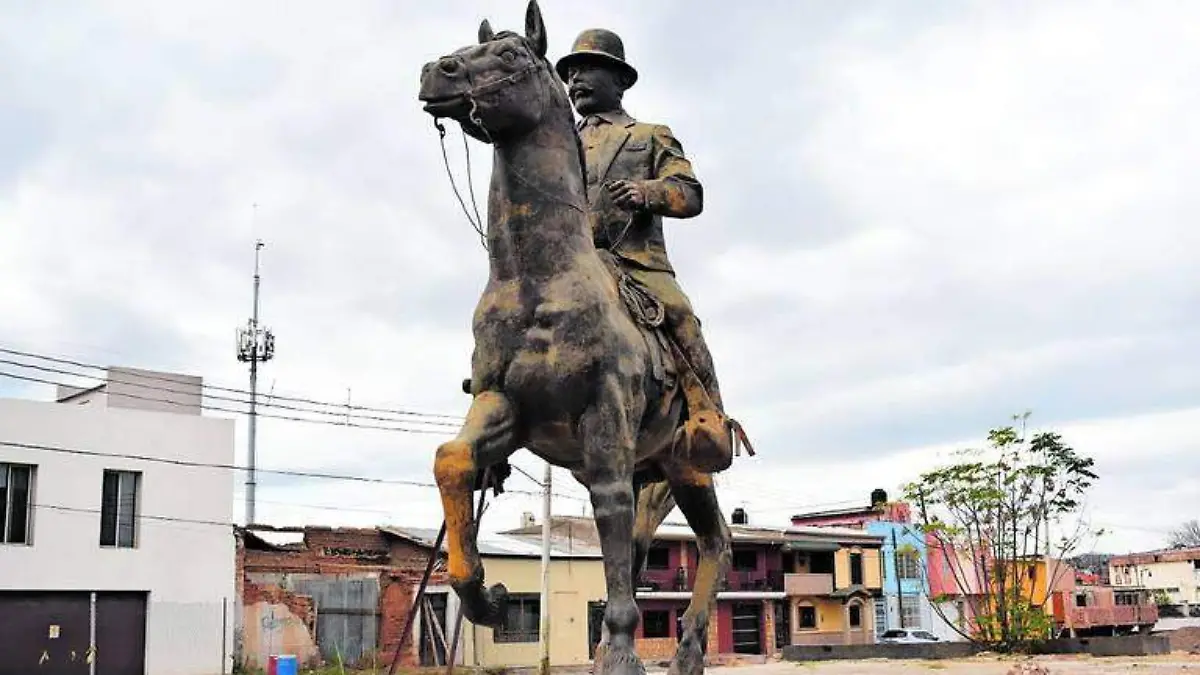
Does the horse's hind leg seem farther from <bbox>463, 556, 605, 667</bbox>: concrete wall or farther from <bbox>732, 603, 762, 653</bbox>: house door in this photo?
<bbox>732, 603, 762, 653</bbox>: house door

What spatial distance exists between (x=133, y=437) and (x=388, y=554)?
28.7ft

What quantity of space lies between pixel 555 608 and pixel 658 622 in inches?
258

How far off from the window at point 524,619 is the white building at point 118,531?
791cm

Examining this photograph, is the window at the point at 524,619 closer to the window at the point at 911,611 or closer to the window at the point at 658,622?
the window at the point at 658,622

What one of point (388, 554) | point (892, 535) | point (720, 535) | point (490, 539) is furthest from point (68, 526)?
point (892, 535)

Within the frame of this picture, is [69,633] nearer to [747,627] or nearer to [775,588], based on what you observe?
[747,627]

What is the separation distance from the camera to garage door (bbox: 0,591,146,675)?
2681 cm

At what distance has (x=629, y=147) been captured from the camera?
6.52 m

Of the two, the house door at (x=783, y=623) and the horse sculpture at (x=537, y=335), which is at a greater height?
the horse sculpture at (x=537, y=335)

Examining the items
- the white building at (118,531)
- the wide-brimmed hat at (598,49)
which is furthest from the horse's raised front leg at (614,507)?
the white building at (118,531)

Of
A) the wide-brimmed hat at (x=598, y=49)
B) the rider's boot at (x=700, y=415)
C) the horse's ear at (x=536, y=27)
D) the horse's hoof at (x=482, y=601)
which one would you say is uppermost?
the wide-brimmed hat at (x=598, y=49)

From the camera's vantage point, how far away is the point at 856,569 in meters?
51.8

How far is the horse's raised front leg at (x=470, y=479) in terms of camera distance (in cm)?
522

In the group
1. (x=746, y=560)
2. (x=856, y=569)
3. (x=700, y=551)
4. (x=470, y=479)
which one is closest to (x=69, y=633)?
(x=700, y=551)
